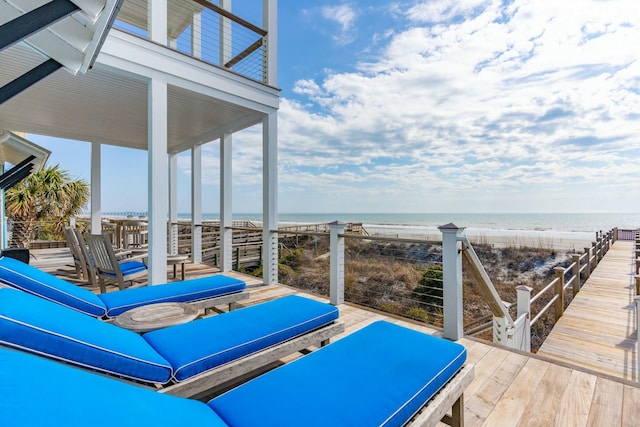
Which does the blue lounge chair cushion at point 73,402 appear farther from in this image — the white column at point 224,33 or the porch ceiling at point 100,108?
the white column at point 224,33

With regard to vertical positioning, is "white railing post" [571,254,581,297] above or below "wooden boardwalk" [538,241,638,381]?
above

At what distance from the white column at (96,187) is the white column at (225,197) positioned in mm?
3011

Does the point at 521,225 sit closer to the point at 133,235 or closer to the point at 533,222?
the point at 533,222

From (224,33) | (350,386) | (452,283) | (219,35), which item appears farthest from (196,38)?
(350,386)

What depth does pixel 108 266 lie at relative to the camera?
381 cm

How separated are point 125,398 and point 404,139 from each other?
2889cm

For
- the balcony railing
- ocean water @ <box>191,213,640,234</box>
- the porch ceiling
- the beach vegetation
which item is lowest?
the beach vegetation

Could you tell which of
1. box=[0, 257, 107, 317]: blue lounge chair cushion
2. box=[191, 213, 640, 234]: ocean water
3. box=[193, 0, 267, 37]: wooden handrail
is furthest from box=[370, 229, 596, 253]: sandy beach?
box=[0, 257, 107, 317]: blue lounge chair cushion

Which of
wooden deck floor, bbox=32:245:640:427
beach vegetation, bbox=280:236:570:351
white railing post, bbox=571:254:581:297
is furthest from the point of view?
beach vegetation, bbox=280:236:570:351

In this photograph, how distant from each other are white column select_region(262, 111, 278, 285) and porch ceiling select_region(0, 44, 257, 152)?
0.45 m

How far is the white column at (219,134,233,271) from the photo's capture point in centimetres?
585

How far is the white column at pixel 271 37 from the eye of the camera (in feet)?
16.3

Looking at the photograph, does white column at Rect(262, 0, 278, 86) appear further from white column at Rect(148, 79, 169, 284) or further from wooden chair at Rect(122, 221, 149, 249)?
wooden chair at Rect(122, 221, 149, 249)

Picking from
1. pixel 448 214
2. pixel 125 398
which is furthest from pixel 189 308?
pixel 448 214
